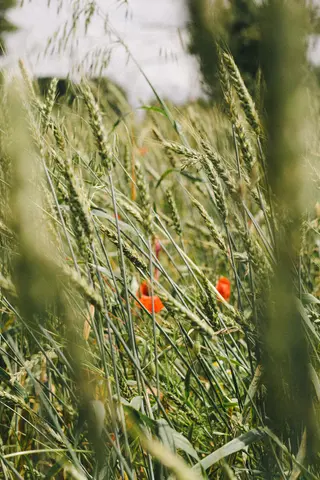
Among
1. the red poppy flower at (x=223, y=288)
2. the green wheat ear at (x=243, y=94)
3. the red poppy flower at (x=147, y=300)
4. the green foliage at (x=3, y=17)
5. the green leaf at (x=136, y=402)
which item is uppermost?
the green foliage at (x=3, y=17)

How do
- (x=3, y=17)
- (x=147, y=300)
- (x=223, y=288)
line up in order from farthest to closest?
(x=223, y=288)
(x=147, y=300)
(x=3, y=17)

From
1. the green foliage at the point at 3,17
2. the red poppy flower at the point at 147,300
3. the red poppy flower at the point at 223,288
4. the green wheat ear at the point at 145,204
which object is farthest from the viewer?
the red poppy flower at the point at 223,288

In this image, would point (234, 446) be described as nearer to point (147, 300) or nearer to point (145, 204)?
point (145, 204)

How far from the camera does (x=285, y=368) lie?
0.45 meters

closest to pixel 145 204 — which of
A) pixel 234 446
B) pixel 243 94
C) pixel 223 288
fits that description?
pixel 243 94

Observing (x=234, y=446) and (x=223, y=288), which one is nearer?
(x=234, y=446)

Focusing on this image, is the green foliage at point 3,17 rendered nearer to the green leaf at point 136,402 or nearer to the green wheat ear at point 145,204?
the green wheat ear at point 145,204

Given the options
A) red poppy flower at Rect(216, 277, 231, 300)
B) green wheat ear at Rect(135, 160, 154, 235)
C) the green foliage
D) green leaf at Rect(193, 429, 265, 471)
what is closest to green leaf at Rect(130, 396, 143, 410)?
green leaf at Rect(193, 429, 265, 471)

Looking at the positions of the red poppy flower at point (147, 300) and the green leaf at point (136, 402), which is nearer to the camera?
the green leaf at point (136, 402)

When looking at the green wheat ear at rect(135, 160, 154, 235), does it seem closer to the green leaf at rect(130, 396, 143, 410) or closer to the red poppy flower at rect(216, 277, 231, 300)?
the green leaf at rect(130, 396, 143, 410)

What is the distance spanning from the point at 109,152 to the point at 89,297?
22 cm

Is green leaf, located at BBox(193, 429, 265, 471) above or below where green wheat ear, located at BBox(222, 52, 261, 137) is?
below

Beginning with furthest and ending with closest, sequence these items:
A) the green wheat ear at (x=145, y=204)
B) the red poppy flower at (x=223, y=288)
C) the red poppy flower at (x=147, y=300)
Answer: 1. the red poppy flower at (x=223, y=288)
2. the red poppy flower at (x=147, y=300)
3. the green wheat ear at (x=145, y=204)

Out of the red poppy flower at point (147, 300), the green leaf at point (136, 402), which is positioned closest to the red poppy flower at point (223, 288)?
the red poppy flower at point (147, 300)
